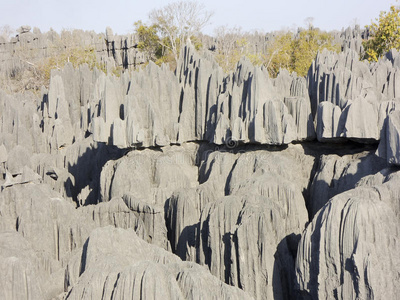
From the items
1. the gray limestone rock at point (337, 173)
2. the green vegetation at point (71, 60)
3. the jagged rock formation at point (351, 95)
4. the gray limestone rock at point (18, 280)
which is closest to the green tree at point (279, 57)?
the green vegetation at point (71, 60)

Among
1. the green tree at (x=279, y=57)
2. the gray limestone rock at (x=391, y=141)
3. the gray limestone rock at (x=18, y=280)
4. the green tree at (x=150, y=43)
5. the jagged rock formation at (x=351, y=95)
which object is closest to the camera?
the gray limestone rock at (x=18, y=280)

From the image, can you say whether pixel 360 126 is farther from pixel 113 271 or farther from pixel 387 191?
pixel 113 271

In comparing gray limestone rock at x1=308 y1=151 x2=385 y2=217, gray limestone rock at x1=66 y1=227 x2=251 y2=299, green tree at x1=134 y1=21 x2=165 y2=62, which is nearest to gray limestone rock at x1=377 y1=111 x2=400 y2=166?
gray limestone rock at x1=308 y1=151 x2=385 y2=217

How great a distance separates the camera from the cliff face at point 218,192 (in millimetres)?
11375

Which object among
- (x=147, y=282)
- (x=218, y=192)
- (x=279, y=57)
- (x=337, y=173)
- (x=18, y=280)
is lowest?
(x=18, y=280)

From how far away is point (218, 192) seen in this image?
1944 centimetres

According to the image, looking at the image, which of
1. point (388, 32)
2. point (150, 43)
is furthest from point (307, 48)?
point (150, 43)

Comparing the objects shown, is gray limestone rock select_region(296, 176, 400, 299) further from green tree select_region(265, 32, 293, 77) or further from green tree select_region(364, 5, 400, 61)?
green tree select_region(265, 32, 293, 77)

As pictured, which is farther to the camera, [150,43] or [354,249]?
[150,43]

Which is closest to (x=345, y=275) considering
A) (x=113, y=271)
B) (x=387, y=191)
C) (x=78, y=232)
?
(x=387, y=191)

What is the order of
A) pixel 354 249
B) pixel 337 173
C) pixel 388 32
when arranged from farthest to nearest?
pixel 388 32
pixel 337 173
pixel 354 249

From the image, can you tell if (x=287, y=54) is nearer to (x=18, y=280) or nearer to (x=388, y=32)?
(x=388, y=32)

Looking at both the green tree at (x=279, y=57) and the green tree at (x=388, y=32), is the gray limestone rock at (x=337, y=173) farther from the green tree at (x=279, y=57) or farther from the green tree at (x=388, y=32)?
the green tree at (x=279, y=57)

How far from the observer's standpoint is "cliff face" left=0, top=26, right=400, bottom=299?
1138 centimetres
